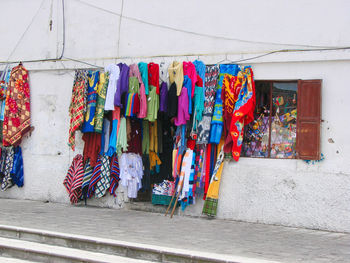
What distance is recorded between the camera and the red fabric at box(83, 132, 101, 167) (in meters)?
11.2

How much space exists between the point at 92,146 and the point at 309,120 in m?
4.42

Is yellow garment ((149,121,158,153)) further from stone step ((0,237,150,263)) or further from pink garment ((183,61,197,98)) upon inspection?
stone step ((0,237,150,263))

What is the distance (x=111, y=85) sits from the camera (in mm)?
10727

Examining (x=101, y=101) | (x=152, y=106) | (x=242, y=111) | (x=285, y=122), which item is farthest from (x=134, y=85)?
(x=285, y=122)

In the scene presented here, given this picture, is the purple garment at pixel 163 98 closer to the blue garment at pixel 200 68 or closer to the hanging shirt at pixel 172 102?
the hanging shirt at pixel 172 102

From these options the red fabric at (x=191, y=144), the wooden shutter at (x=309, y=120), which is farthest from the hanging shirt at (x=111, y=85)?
the wooden shutter at (x=309, y=120)

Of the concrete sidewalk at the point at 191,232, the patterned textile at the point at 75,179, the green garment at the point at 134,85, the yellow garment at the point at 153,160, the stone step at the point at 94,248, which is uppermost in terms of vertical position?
the green garment at the point at 134,85

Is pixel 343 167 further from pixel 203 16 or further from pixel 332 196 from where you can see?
pixel 203 16

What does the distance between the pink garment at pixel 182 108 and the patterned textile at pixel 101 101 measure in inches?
65.3

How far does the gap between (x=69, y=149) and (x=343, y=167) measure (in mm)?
5665

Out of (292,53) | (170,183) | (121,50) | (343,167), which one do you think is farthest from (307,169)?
(121,50)

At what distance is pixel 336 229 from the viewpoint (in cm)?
910

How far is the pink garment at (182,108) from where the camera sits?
10.1 metres

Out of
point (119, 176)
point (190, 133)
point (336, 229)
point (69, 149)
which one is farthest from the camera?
point (69, 149)
